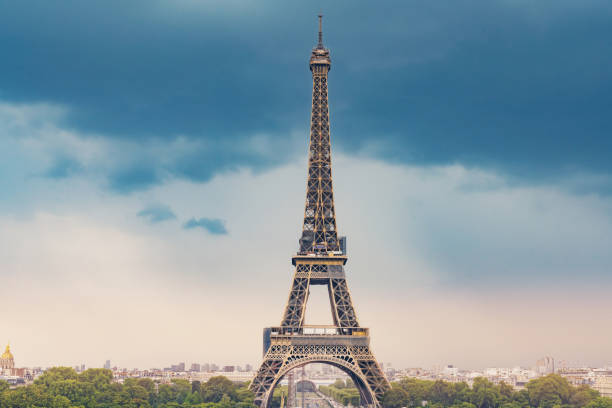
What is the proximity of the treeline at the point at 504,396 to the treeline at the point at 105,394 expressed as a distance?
24.7 metres

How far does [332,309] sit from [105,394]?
33.6m

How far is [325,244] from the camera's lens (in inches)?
3344

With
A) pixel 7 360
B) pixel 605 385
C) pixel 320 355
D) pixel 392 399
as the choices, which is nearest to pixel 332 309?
pixel 320 355

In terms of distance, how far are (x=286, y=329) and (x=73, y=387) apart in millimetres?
33929

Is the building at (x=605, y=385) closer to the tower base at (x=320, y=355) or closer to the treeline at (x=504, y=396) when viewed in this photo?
the treeline at (x=504, y=396)

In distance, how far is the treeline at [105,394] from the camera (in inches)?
3051

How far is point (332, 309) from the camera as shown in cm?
8531

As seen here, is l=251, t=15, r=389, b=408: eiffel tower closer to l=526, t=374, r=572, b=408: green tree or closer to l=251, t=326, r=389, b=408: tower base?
l=251, t=326, r=389, b=408: tower base

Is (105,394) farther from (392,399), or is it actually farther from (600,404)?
(600,404)

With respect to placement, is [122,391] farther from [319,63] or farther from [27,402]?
[319,63]

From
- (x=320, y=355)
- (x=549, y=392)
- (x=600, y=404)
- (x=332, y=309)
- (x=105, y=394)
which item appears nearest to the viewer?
(x=320, y=355)

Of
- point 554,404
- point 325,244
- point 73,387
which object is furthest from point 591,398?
point 73,387

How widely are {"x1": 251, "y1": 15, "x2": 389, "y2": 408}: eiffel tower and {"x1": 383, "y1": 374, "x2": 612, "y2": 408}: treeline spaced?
1033cm

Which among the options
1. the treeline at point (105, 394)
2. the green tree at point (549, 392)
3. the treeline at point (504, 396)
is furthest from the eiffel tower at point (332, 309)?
the green tree at point (549, 392)
